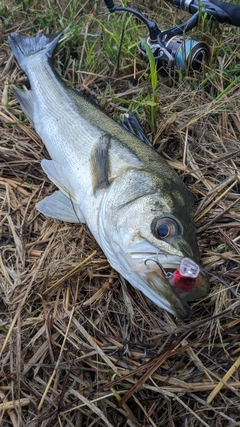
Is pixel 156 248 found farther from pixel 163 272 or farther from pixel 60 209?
pixel 60 209

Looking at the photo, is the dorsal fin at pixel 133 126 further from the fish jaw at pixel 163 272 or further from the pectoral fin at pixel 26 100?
the fish jaw at pixel 163 272

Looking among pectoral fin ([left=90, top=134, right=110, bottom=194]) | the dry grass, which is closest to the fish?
pectoral fin ([left=90, top=134, right=110, bottom=194])

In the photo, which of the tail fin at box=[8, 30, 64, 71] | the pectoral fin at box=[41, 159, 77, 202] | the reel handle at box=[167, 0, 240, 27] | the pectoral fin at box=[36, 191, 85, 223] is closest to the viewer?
the pectoral fin at box=[36, 191, 85, 223]

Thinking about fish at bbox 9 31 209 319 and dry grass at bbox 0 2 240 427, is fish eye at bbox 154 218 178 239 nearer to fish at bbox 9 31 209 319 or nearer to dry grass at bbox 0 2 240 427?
fish at bbox 9 31 209 319

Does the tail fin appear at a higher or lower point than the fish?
higher

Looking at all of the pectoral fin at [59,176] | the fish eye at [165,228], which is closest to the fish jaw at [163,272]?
the fish eye at [165,228]

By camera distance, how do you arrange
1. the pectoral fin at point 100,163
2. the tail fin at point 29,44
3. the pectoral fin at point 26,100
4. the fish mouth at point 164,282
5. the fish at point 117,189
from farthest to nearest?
the tail fin at point 29,44 → the pectoral fin at point 26,100 → the pectoral fin at point 100,163 → the fish at point 117,189 → the fish mouth at point 164,282
